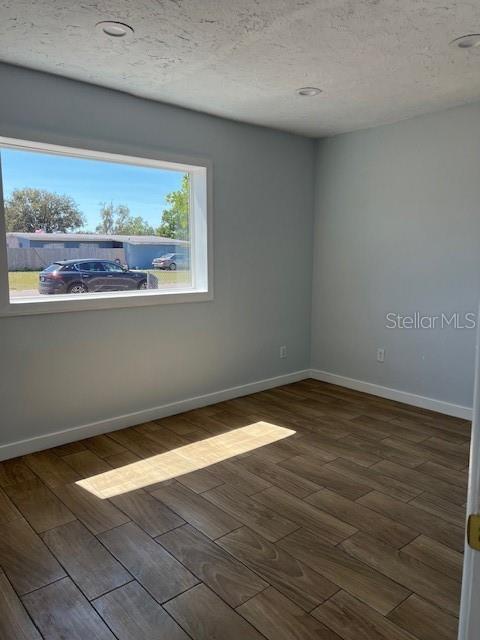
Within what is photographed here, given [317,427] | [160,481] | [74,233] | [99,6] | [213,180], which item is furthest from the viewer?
[213,180]

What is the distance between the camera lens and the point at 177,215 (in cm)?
395

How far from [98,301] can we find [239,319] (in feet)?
4.73

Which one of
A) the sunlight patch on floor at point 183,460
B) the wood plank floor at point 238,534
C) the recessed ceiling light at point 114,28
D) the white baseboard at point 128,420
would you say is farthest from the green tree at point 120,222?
the sunlight patch on floor at point 183,460

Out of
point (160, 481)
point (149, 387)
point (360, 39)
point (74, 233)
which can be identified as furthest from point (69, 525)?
point (360, 39)

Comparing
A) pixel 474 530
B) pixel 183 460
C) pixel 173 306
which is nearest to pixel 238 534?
pixel 183 460

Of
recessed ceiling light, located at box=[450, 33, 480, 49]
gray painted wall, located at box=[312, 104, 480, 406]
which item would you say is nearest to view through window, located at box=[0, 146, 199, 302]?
gray painted wall, located at box=[312, 104, 480, 406]

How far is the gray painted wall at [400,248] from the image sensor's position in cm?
372

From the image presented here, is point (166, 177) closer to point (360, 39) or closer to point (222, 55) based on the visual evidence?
point (222, 55)

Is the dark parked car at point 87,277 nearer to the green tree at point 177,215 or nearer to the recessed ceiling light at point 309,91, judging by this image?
the green tree at point 177,215

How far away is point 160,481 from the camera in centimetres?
280

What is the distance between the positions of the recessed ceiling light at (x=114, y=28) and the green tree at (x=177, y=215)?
1.55 meters

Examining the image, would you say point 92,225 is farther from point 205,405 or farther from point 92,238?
point 205,405

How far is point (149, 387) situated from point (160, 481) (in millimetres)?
1101

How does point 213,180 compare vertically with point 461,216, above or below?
above
